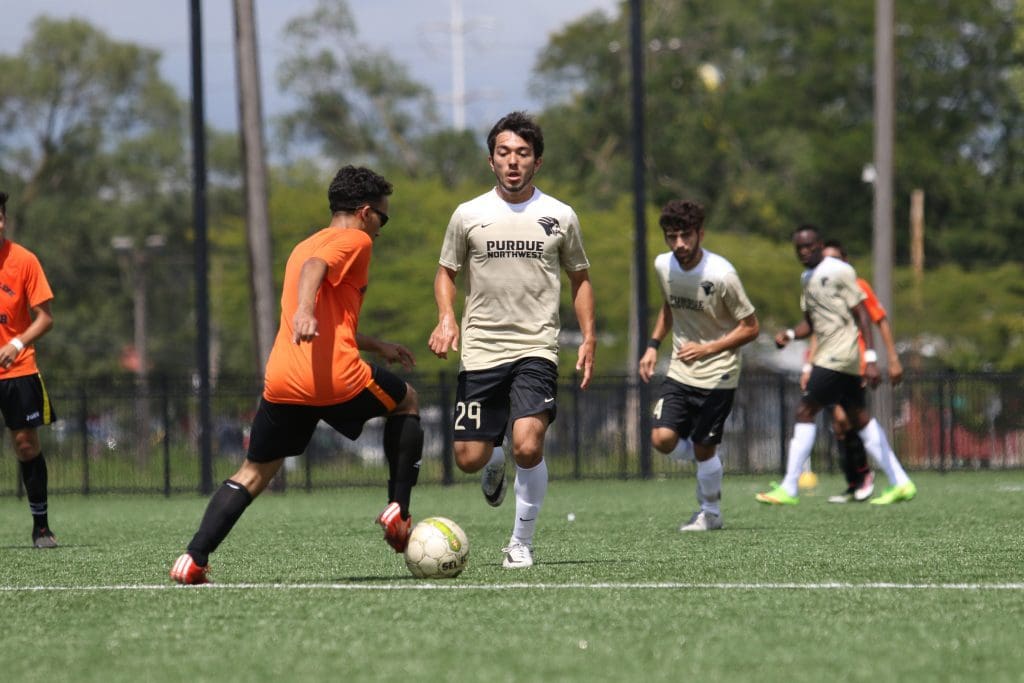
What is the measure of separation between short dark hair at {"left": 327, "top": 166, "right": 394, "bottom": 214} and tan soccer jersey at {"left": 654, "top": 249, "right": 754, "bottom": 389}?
3761mm

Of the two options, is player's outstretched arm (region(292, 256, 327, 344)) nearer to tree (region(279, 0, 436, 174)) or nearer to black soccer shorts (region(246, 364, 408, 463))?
black soccer shorts (region(246, 364, 408, 463))

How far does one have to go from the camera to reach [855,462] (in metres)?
15.2

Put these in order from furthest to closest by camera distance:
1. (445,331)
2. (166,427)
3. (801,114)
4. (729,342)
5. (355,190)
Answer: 1. (801,114)
2. (166,427)
3. (729,342)
4. (445,331)
5. (355,190)

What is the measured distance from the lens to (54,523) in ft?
48.9

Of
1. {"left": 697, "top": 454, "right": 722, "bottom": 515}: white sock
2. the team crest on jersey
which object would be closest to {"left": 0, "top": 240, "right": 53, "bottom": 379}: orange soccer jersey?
the team crest on jersey

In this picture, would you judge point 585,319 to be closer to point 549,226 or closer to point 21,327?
point 549,226

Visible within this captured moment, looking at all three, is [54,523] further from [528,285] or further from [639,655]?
[639,655]

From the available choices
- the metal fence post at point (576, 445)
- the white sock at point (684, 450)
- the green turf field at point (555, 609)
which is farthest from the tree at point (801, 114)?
the green turf field at point (555, 609)

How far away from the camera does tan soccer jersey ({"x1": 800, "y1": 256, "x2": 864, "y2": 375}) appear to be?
14109 mm

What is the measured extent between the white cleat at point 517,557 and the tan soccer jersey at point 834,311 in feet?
20.0

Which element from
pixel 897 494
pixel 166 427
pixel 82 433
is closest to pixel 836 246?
pixel 897 494

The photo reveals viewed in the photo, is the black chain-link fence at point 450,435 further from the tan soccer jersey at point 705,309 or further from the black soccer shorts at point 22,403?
the black soccer shorts at point 22,403

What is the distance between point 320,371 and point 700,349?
440 cm

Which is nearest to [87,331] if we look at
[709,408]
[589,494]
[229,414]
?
[229,414]
